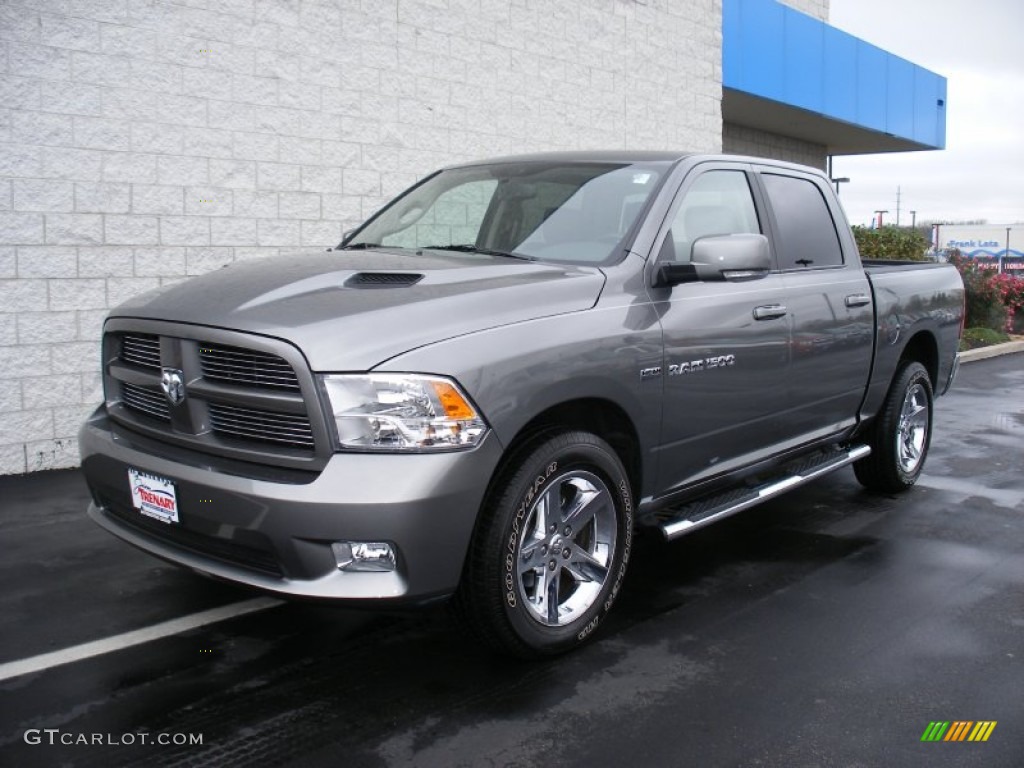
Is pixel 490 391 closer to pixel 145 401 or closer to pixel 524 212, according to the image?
pixel 145 401

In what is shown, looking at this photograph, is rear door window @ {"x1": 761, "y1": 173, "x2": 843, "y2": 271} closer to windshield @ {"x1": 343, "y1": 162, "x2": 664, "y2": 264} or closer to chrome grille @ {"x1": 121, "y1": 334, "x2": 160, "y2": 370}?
windshield @ {"x1": 343, "y1": 162, "x2": 664, "y2": 264}

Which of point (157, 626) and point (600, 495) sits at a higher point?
point (600, 495)

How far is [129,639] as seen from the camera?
Answer: 3.93 m

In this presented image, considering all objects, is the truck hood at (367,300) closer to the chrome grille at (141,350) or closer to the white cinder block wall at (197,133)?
the chrome grille at (141,350)

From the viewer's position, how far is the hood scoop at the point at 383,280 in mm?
3658

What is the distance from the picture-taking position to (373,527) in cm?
306

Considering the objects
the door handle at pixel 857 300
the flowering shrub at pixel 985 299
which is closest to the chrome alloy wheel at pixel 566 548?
the door handle at pixel 857 300

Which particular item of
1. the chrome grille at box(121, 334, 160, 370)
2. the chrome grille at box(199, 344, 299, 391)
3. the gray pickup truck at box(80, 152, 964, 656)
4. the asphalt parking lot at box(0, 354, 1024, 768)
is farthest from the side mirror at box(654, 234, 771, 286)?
the chrome grille at box(121, 334, 160, 370)

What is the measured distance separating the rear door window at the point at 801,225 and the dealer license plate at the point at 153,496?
3279mm

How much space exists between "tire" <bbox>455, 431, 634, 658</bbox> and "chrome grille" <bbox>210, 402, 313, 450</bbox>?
26.8 inches

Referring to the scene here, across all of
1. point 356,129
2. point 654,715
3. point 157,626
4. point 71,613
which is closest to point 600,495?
point 654,715

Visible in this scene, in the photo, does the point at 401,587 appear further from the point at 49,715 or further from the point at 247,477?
the point at 49,715

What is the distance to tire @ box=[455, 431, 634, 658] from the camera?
3.40 meters

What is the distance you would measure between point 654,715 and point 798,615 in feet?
3.99
